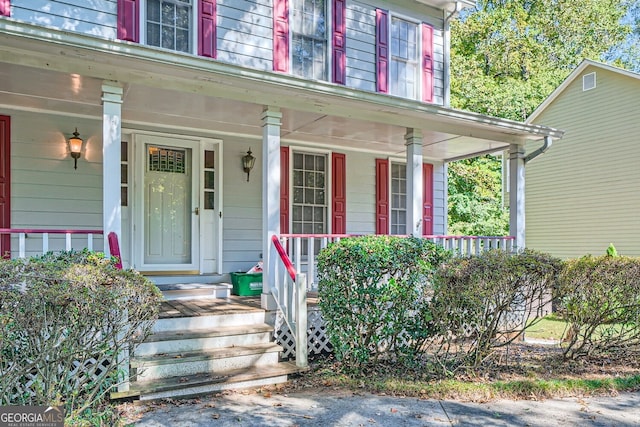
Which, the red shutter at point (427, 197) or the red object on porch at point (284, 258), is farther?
the red shutter at point (427, 197)

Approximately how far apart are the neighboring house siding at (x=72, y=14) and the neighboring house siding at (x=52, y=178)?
115 cm

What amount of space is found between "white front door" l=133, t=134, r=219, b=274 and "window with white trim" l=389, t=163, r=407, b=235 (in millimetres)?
3547

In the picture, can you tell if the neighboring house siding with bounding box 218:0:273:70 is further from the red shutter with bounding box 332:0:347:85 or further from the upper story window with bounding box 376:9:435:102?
the upper story window with bounding box 376:9:435:102

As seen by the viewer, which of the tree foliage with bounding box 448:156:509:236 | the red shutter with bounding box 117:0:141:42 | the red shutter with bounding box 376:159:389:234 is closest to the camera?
the red shutter with bounding box 117:0:141:42

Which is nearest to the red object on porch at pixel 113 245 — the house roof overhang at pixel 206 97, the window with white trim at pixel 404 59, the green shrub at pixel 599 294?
→ the house roof overhang at pixel 206 97

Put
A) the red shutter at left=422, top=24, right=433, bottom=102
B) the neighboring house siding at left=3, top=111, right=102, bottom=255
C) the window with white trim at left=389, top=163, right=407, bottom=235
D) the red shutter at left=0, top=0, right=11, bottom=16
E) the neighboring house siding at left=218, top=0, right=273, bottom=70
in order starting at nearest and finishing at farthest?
the red shutter at left=0, top=0, right=11, bottom=16 < the neighboring house siding at left=3, top=111, right=102, bottom=255 < the neighboring house siding at left=218, top=0, right=273, bottom=70 < the red shutter at left=422, top=24, right=433, bottom=102 < the window with white trim at left=389, top=163, right=407, bottom=235

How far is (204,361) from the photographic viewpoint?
439 centimetres

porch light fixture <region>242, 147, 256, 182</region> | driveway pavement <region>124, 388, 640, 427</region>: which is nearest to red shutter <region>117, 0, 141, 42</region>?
porch light fixture <region>242, 147, 256, 182</region>

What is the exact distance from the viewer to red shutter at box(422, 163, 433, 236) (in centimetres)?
924

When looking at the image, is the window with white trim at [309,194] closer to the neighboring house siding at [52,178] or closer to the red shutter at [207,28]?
the red shutter at [207,28]

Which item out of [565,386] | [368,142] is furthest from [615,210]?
[565,386]

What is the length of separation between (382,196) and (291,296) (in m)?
4.27

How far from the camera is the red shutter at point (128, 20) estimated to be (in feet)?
20.1

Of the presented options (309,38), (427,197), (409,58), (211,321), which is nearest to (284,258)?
(211,321)
